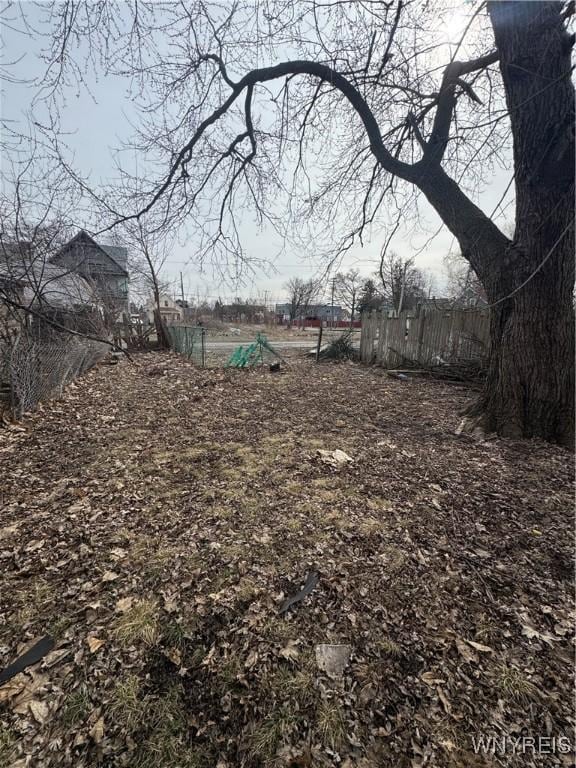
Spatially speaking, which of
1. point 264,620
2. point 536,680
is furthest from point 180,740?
point 536,680

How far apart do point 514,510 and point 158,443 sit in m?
3.59

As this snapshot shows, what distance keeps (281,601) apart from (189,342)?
10.0m

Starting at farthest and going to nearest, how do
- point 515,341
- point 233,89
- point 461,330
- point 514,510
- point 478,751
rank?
point 461,330 → point 233,89 → point 515,341 → point 514,510 → point 478,751

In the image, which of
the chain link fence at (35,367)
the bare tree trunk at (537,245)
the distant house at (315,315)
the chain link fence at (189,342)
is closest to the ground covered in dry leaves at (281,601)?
the bare tree trunk at (537,245)

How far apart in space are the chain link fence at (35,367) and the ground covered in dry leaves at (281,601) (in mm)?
905

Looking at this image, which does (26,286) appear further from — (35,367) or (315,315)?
(315,315)

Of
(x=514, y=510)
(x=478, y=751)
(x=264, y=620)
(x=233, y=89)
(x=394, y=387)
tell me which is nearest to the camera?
(x=478, y=751)

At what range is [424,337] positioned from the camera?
8.48 m

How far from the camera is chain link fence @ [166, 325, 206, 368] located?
390 inches

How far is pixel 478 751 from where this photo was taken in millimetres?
1109

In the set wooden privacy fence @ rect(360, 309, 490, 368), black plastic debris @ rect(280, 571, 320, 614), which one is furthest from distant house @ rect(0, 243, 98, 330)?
wooden privacy fence @ rect(360, 309, 490, 368)

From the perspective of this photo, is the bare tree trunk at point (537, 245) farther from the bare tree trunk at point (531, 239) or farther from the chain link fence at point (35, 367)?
the chain link fence at point (35, 367)

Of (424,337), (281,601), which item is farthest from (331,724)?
(424,337)

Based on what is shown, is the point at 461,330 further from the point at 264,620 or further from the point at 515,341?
the point at 264,620
